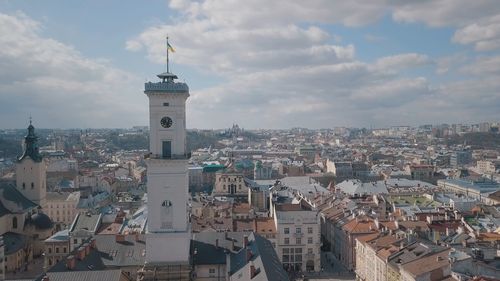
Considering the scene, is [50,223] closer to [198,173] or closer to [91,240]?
[91,240]

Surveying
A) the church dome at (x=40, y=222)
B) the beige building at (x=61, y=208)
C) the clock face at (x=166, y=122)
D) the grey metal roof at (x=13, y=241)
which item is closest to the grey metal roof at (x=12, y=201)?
the church dome at (x=40, y=222)

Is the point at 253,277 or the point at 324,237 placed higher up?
the point at 253,277

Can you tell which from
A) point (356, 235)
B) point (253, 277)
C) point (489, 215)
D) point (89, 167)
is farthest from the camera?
point (89, 167)

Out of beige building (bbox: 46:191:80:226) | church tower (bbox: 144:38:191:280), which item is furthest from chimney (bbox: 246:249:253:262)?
beige building (bbox: 46:191:80:226)

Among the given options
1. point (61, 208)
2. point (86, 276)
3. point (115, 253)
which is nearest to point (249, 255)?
point (86, 276)

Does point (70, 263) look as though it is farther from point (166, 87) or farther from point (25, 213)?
point (25, 213)

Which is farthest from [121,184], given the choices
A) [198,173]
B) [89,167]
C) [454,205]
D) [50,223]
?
[454,205]
